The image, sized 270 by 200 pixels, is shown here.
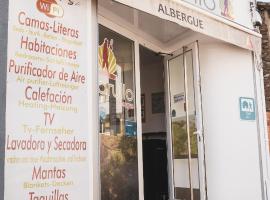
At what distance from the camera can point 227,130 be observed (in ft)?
25.1

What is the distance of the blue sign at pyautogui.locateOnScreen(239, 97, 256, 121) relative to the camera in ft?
26.2

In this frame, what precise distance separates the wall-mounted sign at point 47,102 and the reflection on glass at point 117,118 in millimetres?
909

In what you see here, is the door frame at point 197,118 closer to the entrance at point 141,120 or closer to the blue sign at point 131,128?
the entrance at point 141,120

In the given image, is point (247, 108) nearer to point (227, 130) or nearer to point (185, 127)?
A: point (227, 130)

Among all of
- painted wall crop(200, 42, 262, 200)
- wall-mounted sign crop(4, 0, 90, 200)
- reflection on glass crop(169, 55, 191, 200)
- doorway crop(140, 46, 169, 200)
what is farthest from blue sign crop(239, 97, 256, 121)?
wall-mounted sign crop(4, 0, 90, 200)

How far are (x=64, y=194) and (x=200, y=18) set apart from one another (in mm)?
3590

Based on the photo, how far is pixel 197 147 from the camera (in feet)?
24.7

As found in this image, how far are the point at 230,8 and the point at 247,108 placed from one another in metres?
1.91

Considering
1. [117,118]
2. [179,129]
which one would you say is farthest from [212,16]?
[117,118]

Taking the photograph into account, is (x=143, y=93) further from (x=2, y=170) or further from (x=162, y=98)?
(x=2, y=170)

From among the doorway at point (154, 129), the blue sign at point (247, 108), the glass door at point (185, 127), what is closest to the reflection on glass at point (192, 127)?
the glass door at point (185, 127)

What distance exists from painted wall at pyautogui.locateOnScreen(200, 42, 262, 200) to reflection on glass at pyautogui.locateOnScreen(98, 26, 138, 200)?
1427mm

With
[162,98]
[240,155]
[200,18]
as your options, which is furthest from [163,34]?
[240,155]

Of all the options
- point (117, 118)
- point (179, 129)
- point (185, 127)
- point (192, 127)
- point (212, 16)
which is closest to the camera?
point (117, 118)
